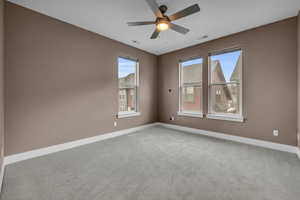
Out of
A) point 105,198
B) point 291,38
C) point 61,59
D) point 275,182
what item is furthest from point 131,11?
point 275,182

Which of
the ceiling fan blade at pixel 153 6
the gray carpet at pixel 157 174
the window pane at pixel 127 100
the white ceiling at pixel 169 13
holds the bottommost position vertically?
the gray carpet at pixel 157 174

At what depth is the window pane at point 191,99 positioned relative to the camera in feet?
14.1

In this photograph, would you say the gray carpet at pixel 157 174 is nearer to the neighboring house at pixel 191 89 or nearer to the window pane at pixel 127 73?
the neighboring house at pixel 191 89

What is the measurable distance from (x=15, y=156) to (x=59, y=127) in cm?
79

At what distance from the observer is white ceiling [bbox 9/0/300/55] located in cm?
235

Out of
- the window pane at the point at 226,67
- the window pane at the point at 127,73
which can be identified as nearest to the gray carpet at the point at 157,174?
the window pane at the point at 226,67

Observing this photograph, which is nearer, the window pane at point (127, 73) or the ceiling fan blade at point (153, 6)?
the ceiling fan blade at point (153, 6)

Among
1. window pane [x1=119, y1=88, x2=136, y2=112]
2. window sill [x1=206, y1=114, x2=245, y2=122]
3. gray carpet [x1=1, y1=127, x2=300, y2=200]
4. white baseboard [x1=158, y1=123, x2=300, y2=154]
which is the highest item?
window pane [x1=119, y1=88, x2=136, y2=112]

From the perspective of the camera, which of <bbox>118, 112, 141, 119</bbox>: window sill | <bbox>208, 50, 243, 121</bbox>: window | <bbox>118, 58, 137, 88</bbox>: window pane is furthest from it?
<bbox>118, 58, 137, 88</bbox>: window pane

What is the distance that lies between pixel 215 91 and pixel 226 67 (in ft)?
2.40

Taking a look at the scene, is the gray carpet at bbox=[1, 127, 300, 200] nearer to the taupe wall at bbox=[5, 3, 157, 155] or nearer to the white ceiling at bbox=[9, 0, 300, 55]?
the taupe wall at bbox=[5, 3, 157, 155]

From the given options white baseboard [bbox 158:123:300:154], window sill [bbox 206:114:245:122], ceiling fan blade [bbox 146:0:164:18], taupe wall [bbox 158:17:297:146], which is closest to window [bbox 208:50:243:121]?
window sill [bbox 206:114:245:122]

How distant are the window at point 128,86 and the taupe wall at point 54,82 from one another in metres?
0.28

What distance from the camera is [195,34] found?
352 cm
